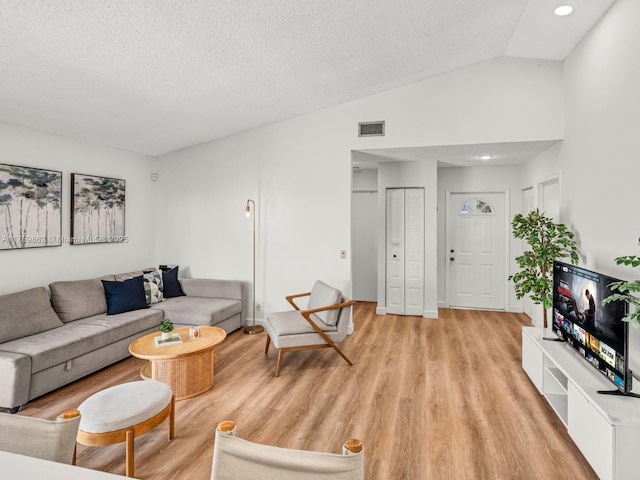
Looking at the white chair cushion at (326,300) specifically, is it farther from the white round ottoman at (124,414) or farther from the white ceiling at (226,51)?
the white ceiling at (226,51)

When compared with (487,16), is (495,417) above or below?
below

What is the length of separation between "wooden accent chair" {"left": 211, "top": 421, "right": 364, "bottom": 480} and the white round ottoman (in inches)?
51.1

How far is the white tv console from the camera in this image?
1.80 meters

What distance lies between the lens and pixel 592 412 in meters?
2.04

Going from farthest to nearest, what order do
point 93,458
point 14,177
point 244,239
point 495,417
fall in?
point 244,239 < point 14,177 < point 495,417 < point 93,458

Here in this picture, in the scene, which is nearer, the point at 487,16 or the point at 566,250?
the point at 487,16

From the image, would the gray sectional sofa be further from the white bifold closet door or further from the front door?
the front door

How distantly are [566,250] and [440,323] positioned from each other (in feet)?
6.93

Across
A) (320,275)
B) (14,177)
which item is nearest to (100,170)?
(14,177)

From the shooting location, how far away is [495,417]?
2711mm

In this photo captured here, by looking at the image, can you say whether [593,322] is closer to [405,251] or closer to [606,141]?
[606,141]

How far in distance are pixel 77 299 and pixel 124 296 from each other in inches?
17.7

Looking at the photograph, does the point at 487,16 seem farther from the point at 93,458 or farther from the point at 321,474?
the point at 93,458

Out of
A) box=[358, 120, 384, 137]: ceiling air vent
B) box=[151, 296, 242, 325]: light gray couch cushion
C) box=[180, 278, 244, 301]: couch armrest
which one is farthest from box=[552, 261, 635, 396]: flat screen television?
box=[180, 278, 244, 301]: couch armrest
